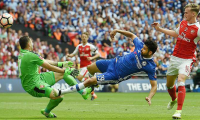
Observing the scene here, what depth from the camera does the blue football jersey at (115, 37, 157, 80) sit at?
10.2 metres

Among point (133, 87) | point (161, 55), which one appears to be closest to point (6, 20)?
point (133, 87)

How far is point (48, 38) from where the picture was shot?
90.8 feet

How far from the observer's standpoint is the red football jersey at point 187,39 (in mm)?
10203

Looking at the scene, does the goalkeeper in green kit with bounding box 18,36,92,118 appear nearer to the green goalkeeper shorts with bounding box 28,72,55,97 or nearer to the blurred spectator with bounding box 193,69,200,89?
the green goalkeeper shorts with bounding box 28,72,55,97

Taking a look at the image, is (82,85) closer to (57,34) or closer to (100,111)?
(100,111)

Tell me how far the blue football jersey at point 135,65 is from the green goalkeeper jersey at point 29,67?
202cm

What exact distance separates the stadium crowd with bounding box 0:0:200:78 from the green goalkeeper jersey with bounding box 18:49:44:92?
14246 mm

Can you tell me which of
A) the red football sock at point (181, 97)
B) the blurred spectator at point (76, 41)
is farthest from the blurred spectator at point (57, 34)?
the red football sock at point (181, 97)

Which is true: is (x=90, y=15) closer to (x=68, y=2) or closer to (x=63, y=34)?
(x=68, y=2)

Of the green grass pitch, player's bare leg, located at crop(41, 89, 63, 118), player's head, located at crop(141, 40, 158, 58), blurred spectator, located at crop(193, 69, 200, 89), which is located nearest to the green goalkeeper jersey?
player's bare leg, located at crop(41, 89, 63, 118)

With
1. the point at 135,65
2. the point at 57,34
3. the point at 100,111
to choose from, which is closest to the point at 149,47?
the point at 135,65

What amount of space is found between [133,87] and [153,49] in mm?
15294

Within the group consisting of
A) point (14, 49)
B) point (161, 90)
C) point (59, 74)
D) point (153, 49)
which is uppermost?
point (153, 49)

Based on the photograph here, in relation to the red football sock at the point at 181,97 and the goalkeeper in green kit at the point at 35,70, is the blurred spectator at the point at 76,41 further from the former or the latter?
the red football sock at the point at 181,97
